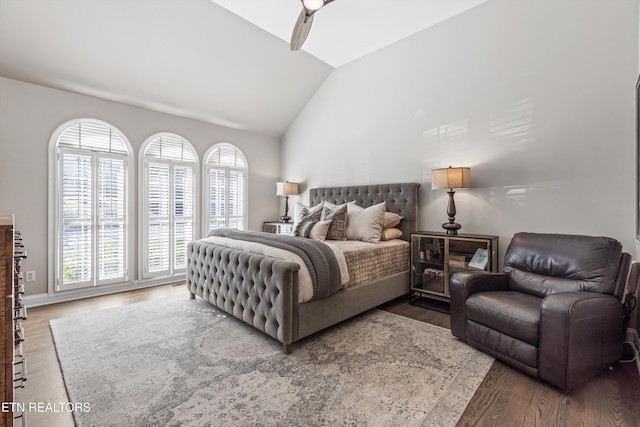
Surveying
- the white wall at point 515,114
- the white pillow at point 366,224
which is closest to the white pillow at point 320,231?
the white pillow at point 366,224

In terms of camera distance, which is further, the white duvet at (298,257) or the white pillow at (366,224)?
the white pillow at (366,224)

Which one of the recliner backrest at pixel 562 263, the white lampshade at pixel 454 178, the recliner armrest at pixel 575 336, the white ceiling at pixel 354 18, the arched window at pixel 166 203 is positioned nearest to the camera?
the recliner armrest at pixel 575 336

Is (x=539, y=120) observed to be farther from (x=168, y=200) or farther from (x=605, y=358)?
(x=168, y=200)

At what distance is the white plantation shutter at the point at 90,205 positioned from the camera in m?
3.63

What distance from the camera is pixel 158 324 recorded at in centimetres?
290

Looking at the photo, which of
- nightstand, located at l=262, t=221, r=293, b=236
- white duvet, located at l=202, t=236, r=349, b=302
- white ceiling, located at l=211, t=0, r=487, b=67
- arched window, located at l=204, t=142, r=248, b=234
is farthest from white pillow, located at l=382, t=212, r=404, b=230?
arched window, located at l=204, t=142, r=248, b=234

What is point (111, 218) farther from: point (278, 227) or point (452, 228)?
point (452, 228)

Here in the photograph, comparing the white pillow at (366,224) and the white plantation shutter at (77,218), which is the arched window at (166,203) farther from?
the white pillow at (366,224)

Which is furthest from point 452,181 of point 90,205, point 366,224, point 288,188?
point 90,205

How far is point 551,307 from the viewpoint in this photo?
185 centimetres

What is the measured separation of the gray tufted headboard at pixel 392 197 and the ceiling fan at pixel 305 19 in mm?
2211

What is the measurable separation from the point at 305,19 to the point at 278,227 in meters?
3.63

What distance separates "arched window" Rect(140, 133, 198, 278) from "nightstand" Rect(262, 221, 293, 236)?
1.36m

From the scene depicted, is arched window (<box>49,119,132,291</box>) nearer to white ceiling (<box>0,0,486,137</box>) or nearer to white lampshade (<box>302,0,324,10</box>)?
white ceiling (<box>0,0,486,137</box>)
